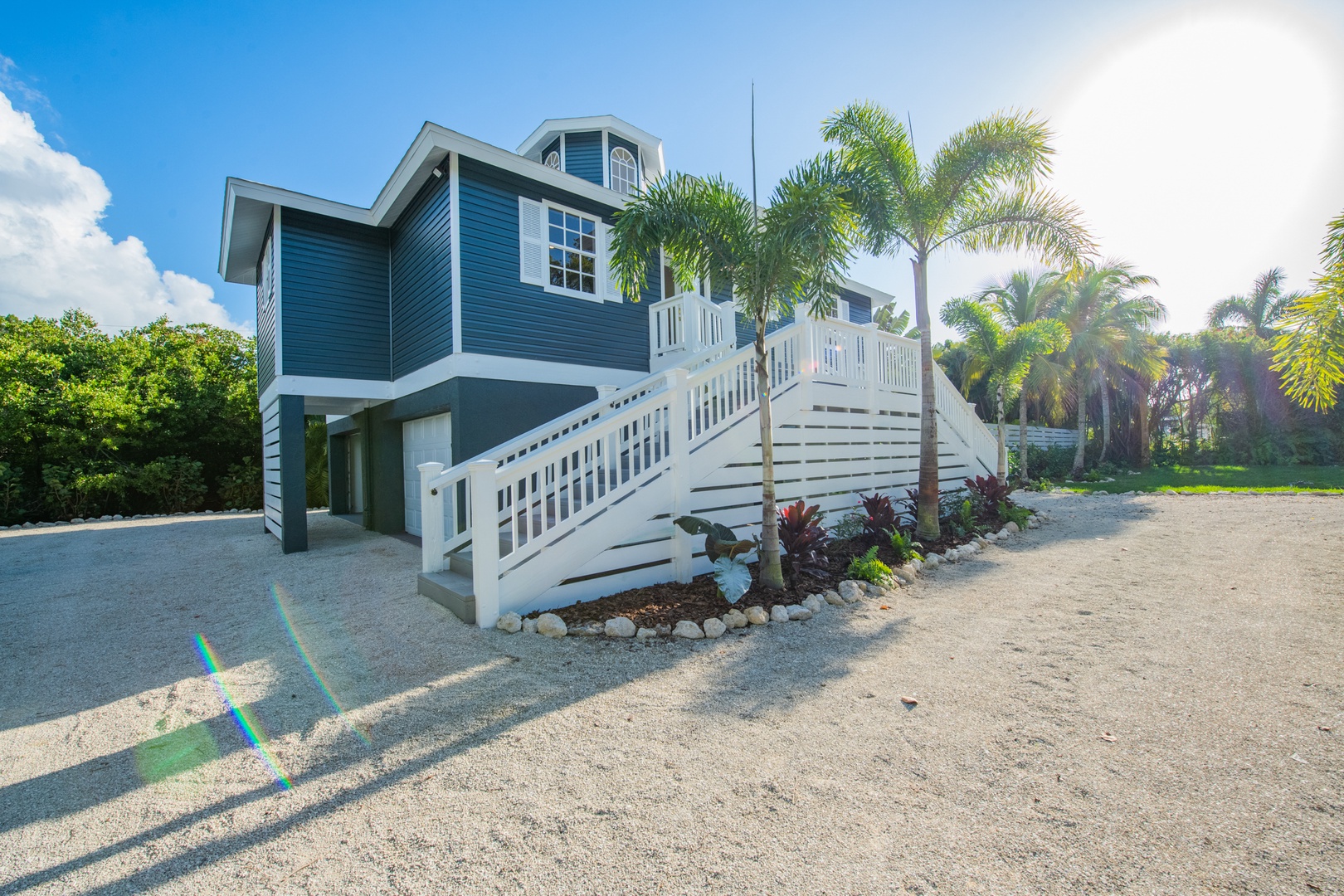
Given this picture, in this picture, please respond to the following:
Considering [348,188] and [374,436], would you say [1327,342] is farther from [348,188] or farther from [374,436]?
[348,188]

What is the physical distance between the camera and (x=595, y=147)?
11.2 m

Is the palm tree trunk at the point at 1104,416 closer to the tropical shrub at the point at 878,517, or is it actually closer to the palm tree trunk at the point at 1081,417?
the palm tree trunk at the point at 1081,417

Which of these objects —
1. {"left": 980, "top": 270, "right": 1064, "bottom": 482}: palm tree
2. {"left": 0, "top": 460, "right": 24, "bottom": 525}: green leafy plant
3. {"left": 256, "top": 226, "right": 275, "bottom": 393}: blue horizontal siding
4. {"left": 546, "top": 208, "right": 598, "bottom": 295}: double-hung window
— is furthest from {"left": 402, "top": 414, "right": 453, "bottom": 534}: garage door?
{"left": 980, "top": 270, "right": 1064, "bottom": 482}: palm tree

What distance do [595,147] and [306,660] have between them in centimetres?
1066

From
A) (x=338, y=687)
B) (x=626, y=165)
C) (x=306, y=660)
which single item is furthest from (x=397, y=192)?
(x=338, y=687)

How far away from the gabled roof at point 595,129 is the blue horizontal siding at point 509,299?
3274 millimetres

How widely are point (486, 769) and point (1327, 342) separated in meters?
8.21

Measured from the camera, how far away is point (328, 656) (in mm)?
3902

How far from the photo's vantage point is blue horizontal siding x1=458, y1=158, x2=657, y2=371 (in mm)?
7578

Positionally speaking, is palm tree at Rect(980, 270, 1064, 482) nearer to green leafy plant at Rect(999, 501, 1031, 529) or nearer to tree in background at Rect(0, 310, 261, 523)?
green leafy plant at Rect(999, 501, 1031, 529)

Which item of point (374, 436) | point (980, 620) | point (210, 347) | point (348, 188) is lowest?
point (980, 620)

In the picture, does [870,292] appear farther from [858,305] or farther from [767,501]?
[767,501]

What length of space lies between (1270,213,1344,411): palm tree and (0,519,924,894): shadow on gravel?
5129mm

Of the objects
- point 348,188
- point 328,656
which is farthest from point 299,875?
point 348,188
